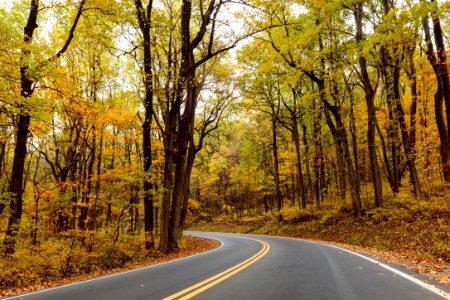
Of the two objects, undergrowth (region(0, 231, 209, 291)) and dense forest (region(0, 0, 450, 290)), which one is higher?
dense forest (region(0, 0, 450, 290))

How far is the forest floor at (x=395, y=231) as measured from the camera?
9523 millimetres

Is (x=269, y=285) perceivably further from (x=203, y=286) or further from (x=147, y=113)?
(x=147, y=113)

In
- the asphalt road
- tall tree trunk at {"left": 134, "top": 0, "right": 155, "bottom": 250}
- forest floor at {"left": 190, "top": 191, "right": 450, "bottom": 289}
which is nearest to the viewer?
the asphalt road

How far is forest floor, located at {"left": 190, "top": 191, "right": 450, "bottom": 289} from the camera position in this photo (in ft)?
31.2

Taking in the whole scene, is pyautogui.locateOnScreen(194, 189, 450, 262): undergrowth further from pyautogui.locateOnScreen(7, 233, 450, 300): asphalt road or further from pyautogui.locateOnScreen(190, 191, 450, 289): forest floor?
pyautogui.locateOnScreen(7, 233, 450, 300): asphalt road

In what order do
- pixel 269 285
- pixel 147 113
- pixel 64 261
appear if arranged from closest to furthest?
pixel 269 285 → pixel 64 261 → pixel 147 113

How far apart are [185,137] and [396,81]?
533 inches

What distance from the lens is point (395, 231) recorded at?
14.7m

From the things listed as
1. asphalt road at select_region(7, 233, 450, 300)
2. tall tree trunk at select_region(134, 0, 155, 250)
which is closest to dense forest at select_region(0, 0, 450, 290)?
tall tree trunk at select_region(134, 0, 155, 250)

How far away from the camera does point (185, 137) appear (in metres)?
16.8

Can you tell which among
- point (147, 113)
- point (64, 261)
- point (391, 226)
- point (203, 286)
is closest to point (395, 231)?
point (391, 226)

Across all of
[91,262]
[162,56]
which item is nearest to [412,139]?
[162,56]

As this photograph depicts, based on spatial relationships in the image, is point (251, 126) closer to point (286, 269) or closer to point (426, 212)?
point (426, 212)

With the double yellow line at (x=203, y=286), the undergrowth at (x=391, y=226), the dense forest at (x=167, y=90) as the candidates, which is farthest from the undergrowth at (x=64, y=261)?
the undergrowth at (x=391, y=226)
